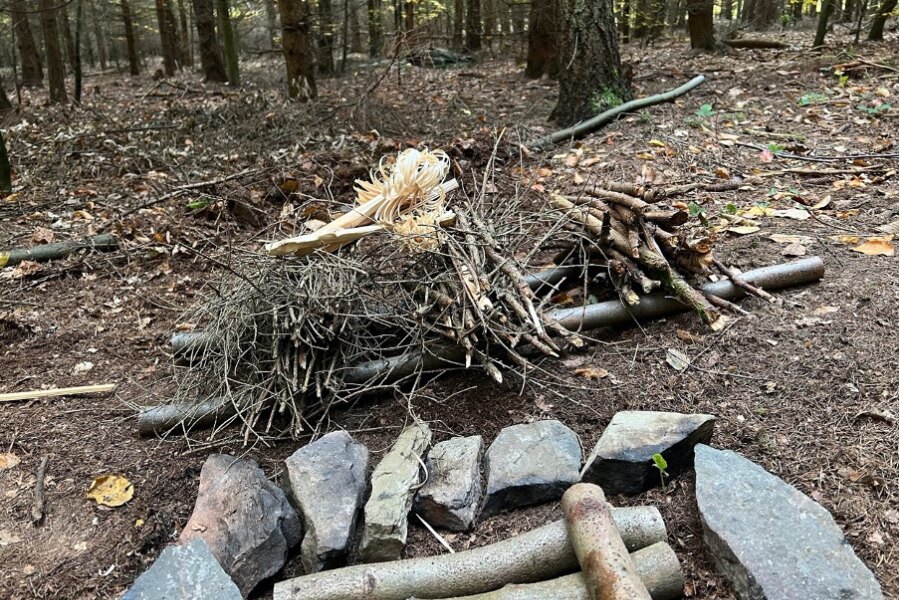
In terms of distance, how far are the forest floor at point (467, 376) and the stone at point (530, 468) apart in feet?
0.26

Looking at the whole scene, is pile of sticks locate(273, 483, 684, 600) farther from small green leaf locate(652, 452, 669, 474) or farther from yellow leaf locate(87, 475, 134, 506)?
yellow leaf locate(87, 475, 134, 506)

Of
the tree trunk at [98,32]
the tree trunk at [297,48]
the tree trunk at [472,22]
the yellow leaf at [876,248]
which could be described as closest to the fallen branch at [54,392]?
the yellow leaf at [876,248]

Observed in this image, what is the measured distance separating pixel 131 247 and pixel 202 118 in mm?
3660

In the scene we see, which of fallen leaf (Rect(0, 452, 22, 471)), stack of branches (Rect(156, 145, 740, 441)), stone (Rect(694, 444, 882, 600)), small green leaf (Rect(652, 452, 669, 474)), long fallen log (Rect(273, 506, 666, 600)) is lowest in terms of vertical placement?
long fallen log (Rect(273, 506, 666, 600))

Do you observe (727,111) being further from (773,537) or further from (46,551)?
(46,551)

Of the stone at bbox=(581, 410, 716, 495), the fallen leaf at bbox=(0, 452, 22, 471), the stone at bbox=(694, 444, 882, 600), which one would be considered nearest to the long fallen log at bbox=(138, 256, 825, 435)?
the fallen leaf at bbox=(0, 452, 22, 471)

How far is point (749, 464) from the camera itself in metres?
2.48

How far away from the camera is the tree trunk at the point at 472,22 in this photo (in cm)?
1434

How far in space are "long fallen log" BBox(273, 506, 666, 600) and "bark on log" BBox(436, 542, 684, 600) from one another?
70 mm

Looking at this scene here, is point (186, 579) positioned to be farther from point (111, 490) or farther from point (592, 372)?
point (592, 372)

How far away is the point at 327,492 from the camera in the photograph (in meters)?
2.56

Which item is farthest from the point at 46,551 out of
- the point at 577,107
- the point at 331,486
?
the point at 577,107

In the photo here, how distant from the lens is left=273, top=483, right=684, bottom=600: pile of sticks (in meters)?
2.12

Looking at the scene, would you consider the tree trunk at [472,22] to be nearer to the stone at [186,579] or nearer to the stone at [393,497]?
the stone at [393,497]
